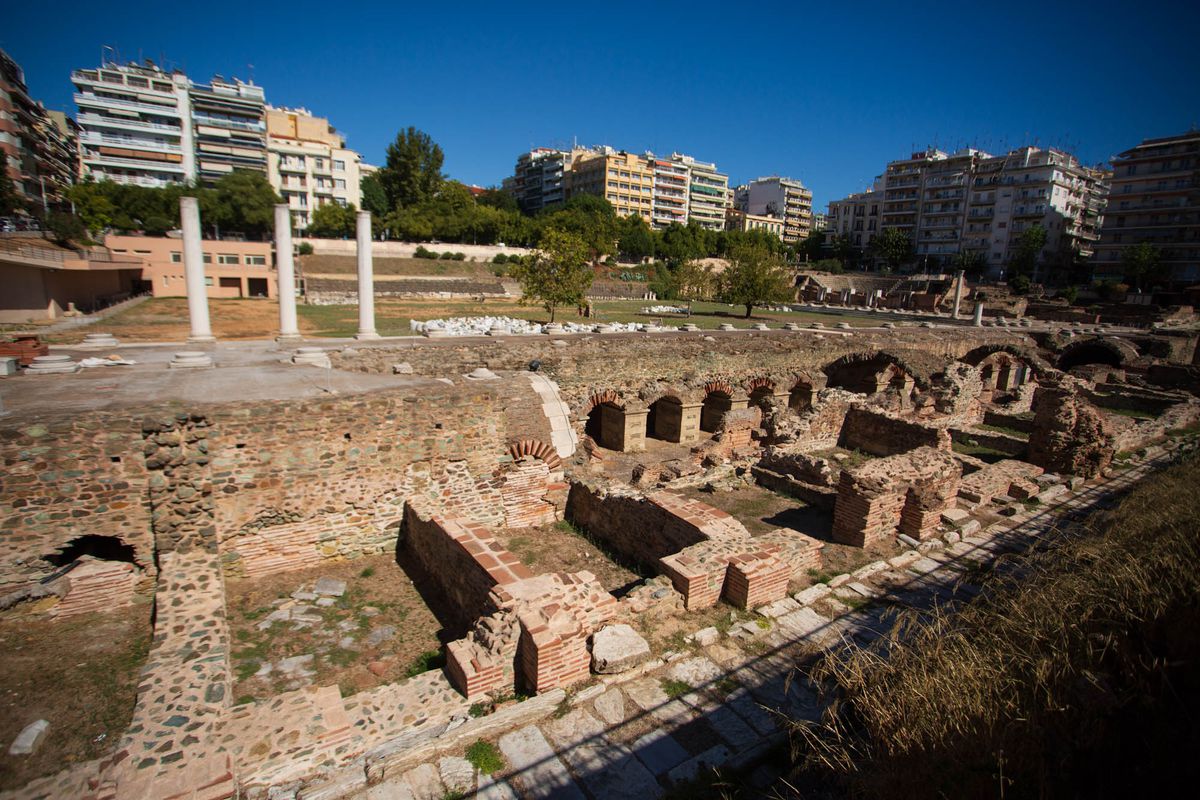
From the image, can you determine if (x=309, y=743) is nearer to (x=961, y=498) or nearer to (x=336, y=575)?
(x=336, y=575)

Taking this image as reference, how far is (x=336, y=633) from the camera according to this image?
648cm

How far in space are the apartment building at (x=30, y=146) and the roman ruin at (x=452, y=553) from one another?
4756cm

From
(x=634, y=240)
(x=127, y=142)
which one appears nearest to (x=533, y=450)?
(x=634, y=240)

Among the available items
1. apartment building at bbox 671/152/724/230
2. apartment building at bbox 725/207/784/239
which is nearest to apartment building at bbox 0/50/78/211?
apartment building at bbox 671/152/724/230

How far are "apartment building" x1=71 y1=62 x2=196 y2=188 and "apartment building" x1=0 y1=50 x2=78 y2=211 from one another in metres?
3.62

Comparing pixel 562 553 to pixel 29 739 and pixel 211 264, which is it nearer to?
pixel 29 739

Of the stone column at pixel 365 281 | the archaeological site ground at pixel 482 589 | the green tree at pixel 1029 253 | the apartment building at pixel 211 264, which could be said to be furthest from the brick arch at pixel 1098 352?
the apartment building at pixel 211 264

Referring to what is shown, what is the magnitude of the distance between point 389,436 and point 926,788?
7.21 meters

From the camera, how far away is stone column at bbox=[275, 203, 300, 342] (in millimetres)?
18266

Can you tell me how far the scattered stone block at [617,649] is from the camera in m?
5.28

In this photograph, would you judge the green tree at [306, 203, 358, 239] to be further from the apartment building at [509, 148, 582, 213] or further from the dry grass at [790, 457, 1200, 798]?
the dry grass at [790, 457, 1200, 798]

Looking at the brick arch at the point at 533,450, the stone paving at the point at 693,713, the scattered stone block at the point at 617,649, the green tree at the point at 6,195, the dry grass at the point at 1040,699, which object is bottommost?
the stone paving at the point at 693,713

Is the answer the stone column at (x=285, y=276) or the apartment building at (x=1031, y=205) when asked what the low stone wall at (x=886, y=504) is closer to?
the stone column at (x=285, y=276)

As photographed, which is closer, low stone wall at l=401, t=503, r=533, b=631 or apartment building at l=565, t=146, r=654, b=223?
low stone wall at l=401, t=503, r=533, b=631
